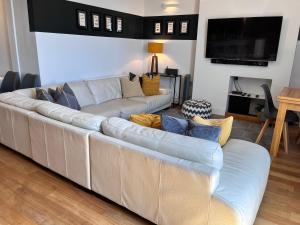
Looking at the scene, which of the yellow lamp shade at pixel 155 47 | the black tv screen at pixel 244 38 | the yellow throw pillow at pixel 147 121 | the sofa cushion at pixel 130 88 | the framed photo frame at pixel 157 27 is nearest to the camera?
the yellow throw pillow at pixel 147 121

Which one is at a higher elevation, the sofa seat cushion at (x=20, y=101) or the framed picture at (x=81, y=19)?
the framed picture at (x=81, y=19)

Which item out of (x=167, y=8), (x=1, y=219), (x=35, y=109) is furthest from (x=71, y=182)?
(x=167, y=8)

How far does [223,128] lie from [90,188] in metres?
1.28

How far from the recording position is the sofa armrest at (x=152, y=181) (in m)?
1.41

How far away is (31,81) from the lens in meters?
3.70

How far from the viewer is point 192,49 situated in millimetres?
5285

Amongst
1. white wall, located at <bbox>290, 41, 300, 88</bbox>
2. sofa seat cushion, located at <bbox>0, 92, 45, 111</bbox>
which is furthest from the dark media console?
sofa seat cushion, located at <bbox>0, 92, 45, 111</bbox>

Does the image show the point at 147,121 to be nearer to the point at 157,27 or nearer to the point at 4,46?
the point at 4,46

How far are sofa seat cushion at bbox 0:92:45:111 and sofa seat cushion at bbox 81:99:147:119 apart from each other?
896mm

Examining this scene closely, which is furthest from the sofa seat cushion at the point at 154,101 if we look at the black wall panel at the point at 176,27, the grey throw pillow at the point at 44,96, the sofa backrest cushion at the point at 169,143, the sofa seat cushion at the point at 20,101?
the sofa backrest cushion at the point at 169,143

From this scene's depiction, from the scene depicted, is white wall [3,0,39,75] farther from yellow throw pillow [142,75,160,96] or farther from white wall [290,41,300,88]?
white wall [290,41,300,88]

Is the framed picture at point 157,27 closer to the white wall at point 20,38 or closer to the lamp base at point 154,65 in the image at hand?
the lamp base at point 154,65

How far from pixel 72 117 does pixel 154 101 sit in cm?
240

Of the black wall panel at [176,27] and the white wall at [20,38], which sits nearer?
the white wall at [20,38]
